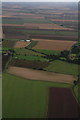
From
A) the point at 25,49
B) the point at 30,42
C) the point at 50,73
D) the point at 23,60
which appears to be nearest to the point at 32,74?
the point at 50,73

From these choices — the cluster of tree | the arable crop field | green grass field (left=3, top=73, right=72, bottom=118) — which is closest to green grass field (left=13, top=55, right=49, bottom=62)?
the arable crop field

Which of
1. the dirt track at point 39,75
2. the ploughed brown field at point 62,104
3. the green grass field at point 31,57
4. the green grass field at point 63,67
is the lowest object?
the ploughed brown field at point 62,104

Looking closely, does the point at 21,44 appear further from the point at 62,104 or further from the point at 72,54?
the point at 62,104

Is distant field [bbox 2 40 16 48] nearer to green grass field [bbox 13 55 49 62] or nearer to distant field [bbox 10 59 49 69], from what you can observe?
green grass field [bbox 13 55 49 62]

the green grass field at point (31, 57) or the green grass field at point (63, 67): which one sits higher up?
the green grass field at point (31, 57)

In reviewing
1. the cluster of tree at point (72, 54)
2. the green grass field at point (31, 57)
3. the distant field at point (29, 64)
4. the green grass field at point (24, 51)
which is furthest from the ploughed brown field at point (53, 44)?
the distant field at point (29, 64)

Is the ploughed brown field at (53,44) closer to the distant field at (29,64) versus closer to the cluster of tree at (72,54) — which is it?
the cluster of tree at (72,54)

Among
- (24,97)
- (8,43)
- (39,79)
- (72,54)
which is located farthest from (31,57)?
(24,97)
